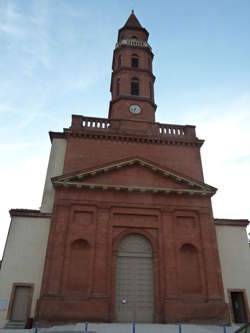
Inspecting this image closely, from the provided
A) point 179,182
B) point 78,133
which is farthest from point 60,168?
point 179,182

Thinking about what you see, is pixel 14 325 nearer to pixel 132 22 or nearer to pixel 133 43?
pixel 133 43

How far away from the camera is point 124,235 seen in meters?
18.5

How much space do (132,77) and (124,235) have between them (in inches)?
619

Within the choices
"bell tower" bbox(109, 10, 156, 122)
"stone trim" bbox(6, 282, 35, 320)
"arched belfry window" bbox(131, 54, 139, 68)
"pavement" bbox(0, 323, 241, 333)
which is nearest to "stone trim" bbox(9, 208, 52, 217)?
"stone trim" bbox(6, 282, 35, 320)

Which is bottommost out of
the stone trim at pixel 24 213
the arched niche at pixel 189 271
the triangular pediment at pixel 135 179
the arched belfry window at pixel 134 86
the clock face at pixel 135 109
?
the arched niche at pixel 189 271

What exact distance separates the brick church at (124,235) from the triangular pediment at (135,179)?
0.07m

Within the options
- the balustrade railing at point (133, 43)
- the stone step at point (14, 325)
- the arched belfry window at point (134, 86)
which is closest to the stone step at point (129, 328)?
the stone step at point (14, 325)

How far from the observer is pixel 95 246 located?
695 inches

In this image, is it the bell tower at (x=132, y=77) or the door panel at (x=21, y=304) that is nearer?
the door panel at (x=21, y=304)

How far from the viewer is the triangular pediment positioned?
62.3 feet

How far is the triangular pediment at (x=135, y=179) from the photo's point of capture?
1900 cm

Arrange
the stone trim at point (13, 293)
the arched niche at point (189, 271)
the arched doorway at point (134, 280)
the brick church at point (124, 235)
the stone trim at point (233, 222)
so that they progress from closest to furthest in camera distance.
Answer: the stone trim at point (13, 293), the brick church at point (124, 235), the arched doorway at point (134, 280), the arched niche at point (189, 271), the stone trim at point (233, 222)

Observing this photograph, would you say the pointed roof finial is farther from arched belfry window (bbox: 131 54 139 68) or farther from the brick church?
the brick church

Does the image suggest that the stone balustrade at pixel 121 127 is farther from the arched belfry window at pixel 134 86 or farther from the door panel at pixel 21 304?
the door panel at pixel 21 304
